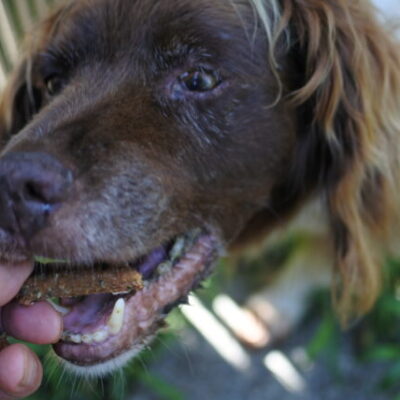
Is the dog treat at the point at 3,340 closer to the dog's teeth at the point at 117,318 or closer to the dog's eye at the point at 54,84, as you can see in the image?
the dog's teeth at the point at 117,318

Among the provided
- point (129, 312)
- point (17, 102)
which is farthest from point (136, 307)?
point (17, 102)

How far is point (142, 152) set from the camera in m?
1.73

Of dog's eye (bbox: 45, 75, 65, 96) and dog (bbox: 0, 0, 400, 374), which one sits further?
dog's eye (bbox: 45, 75, 65, 96)

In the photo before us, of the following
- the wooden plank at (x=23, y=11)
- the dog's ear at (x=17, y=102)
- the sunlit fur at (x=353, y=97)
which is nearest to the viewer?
the sunlit fur at (x=353, y=97)

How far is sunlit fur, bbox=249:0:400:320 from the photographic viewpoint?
81.0 inches

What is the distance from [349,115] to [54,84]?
1033 millimetres

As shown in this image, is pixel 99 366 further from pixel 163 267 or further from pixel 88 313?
pixel 163 267

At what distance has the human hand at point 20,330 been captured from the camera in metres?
1.41

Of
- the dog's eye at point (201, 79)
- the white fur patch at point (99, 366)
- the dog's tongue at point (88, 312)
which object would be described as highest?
the dog's eye at point (201, 79)

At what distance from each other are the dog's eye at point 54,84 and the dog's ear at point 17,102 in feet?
0.93

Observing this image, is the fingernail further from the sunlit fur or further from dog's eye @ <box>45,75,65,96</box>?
the sunlit fur

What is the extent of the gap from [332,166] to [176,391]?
1.29m

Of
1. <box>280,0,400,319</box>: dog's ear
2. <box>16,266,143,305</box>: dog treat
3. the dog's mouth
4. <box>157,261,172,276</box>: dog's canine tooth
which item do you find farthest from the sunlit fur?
<box>16,266,143,305</box>: dog treat

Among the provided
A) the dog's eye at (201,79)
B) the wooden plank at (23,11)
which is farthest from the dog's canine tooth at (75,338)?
the wooden plank at (23,11)
